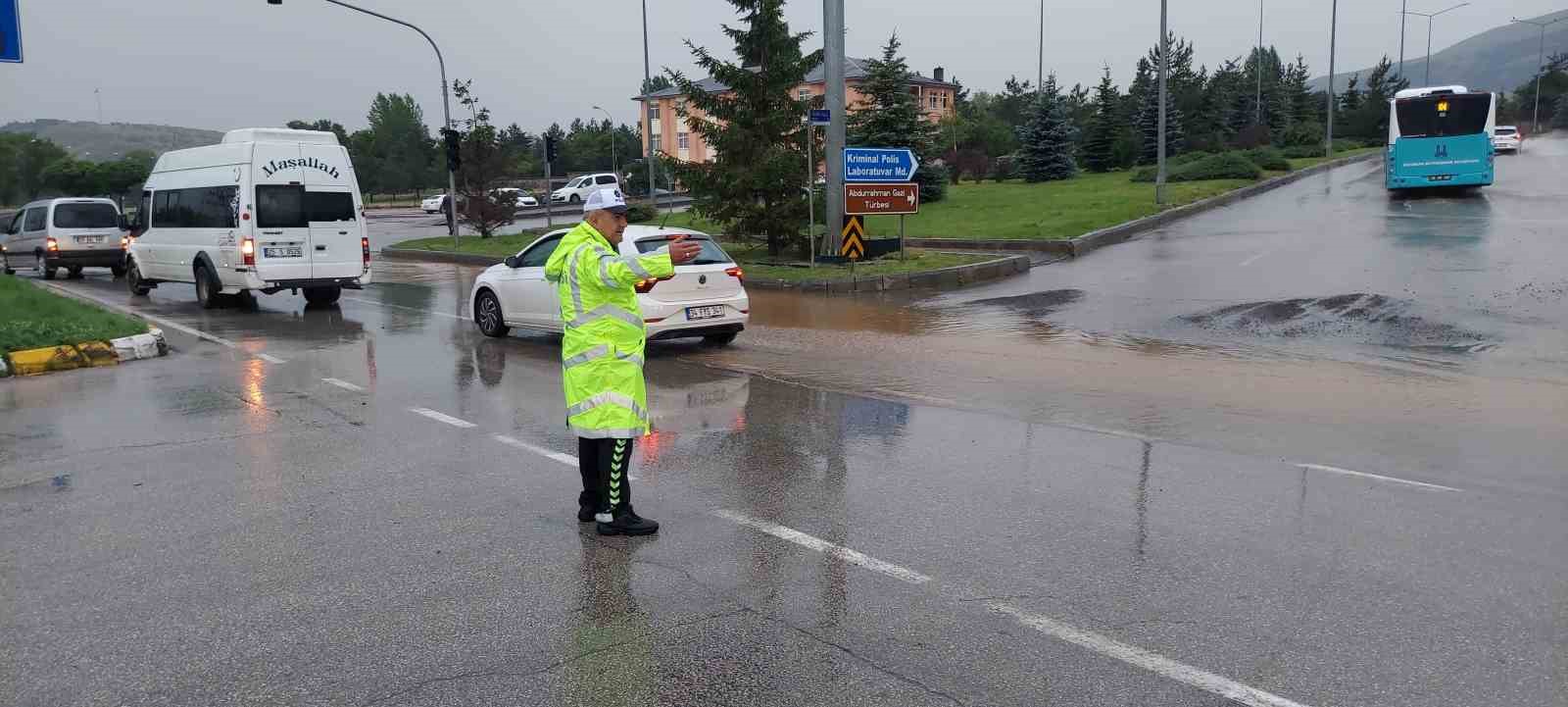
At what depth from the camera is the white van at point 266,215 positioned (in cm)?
1644

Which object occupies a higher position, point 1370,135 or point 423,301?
point 1370,135

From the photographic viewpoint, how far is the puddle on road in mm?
11969

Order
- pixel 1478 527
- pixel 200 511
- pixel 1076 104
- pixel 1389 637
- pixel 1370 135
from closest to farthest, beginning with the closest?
1. pixel 1389 637
2. pixel 1478 527
3. pixel 200 511
4. pixel 1370 135
5. pixel 1076 104

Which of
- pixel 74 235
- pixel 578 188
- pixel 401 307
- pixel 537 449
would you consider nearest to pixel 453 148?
pixel 74 235

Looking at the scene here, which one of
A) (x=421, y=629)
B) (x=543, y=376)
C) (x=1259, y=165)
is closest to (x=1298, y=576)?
(x=421, y=629)

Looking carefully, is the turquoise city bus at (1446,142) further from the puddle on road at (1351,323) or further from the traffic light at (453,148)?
the traffic light at (453,148)

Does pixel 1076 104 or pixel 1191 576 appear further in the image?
pixel 1076 104

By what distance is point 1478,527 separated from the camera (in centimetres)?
565

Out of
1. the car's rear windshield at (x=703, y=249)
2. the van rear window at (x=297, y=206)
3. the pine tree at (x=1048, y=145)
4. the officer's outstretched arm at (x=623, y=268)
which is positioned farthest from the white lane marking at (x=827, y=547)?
the pine tree at (x=1048, y=145)

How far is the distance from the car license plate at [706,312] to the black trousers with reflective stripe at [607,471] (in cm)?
631

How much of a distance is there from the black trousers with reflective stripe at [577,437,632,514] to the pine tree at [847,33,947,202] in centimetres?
3145

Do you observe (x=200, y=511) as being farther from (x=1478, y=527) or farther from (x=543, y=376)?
(x=1478, y=527)

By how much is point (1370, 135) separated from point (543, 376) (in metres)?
65.5

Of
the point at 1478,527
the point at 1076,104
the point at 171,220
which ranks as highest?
the point at 1076,104
